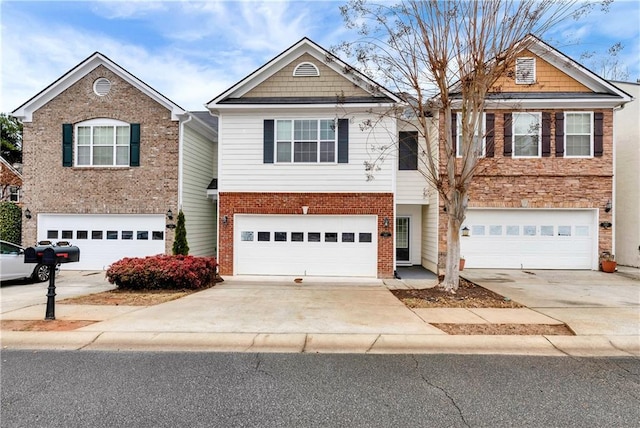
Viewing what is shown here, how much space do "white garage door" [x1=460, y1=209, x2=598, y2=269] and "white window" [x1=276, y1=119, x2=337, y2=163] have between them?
237 inches

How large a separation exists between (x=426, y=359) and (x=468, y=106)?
624cm

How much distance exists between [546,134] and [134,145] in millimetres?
15322

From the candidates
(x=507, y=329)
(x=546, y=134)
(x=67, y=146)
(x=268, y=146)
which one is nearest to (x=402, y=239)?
(x=546, y=134)

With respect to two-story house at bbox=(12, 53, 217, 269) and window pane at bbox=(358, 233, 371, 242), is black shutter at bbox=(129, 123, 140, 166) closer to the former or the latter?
two-story house at bbox=(12, 53, 217, 269)

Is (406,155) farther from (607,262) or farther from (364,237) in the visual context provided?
(607,262)

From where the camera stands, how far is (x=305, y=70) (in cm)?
1214

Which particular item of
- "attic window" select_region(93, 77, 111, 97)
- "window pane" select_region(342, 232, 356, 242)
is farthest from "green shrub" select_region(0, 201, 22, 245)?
"window pane" select_region(342, 232, 356, 242)

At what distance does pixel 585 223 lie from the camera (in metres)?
12.7

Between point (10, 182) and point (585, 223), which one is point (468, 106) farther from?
point (10, 182)

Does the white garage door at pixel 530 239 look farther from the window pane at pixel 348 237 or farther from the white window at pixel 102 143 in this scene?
the white window at pixel 102 143

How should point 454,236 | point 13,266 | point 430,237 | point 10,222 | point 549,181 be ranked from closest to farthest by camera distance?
point 454,236
point 13,266
point 549,181
point 430,237
point 10,222

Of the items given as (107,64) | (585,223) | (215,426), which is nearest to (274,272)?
(215,426)

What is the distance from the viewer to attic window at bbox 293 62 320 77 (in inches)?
477

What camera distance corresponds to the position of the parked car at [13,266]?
32.1 feet
